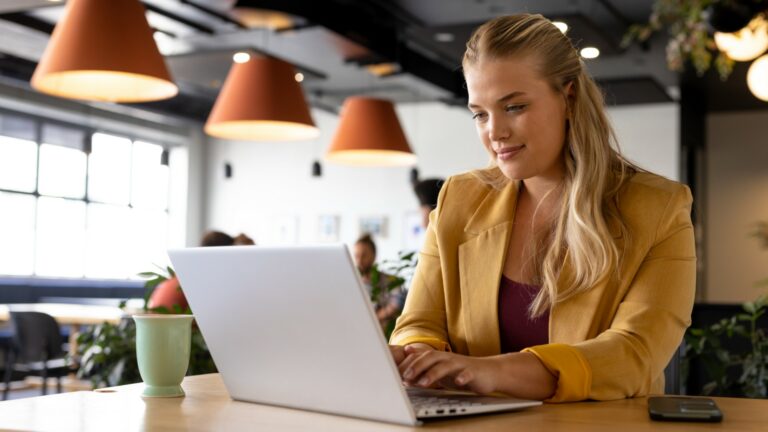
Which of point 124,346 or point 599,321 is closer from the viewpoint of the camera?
point 599,321

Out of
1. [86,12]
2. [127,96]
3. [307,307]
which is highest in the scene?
[86,12]

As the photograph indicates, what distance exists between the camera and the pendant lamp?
513cm

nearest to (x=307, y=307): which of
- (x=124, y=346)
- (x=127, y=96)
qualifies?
(x=124, y=346)

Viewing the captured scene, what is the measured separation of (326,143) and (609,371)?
11.6 m

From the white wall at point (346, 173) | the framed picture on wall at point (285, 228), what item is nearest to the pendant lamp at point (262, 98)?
the white wall at point (346, 173)

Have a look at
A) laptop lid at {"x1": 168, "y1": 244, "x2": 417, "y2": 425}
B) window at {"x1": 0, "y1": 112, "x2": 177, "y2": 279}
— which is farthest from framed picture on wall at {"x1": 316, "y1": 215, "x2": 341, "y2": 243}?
laptop lid at {"x1": 168, "y1": 244, "x2": 417, "y2": 425}

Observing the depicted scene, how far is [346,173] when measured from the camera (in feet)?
42.3

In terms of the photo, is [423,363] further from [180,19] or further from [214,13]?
[180,19]

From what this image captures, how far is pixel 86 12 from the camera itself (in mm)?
3877

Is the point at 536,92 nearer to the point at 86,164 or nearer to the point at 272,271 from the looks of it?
the point at 272,271

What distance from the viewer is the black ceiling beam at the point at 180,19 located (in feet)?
25.2

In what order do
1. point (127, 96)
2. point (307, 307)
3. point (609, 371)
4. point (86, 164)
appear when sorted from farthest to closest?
point (86, 164) < point (127, 96) < point (609, 371) < point (307, 307)

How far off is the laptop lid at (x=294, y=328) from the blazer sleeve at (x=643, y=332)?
1.19ft

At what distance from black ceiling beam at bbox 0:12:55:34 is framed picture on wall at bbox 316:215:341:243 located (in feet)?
17.6
